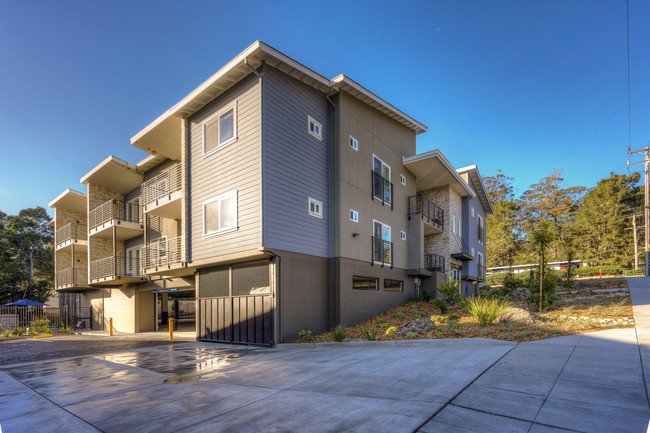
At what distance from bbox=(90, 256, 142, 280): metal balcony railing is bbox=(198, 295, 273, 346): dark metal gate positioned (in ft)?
29.4

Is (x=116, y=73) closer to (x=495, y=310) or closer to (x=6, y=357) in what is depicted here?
(x=6, y=357)

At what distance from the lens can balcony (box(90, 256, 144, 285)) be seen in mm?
19922

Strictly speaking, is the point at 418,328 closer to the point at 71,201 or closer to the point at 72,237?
the point at 72,237

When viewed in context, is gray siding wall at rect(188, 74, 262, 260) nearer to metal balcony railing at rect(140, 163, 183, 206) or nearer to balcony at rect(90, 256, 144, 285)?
metal balcony railing at rect(140, 163, 183, 206)

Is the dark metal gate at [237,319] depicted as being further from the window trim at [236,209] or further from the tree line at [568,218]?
the tree line at [568,218]

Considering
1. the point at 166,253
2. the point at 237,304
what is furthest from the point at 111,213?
the point at 237,304

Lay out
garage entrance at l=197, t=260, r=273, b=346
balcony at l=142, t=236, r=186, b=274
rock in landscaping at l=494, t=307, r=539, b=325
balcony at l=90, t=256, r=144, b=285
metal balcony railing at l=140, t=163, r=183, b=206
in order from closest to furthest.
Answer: rock in landscaping at l=494, t=307, r=539, b=325
garage entrance at l=197, t=260, r=273, b=346
balcony at l=142, t=236, r=186, b=274
metal balcony railing at l=140, t=163, r=183, b=206
balcony at l=90, t=256, r=144, b=285

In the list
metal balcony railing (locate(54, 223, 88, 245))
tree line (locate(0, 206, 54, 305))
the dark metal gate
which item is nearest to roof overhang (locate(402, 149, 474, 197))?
the dark metal gate

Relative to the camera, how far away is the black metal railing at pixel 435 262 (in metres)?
20.6

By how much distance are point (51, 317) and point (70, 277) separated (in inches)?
131

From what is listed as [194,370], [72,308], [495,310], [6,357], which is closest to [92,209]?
[72,308]

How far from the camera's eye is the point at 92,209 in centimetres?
2253

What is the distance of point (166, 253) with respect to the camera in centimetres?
1706

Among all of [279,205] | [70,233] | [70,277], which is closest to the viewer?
[279,205]
